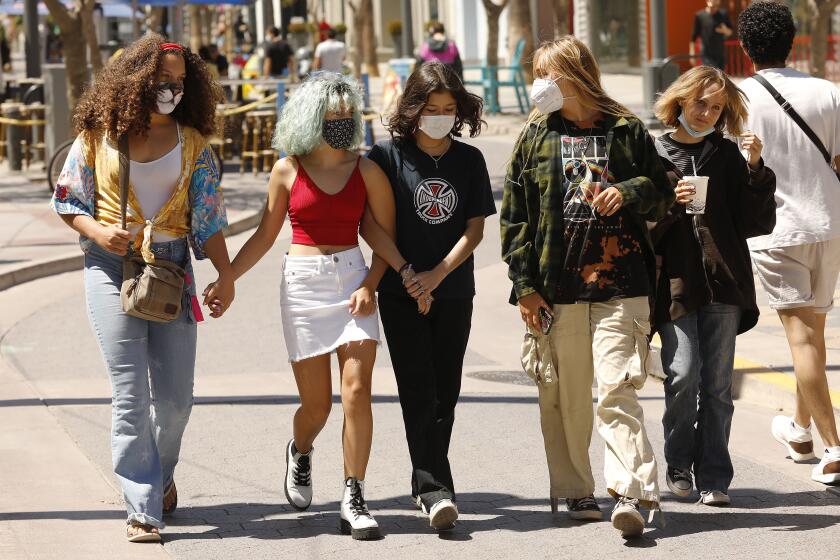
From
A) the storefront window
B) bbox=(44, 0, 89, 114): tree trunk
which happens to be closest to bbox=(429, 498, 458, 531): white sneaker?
bbox=(44, 0, 89, 114): tree trunk

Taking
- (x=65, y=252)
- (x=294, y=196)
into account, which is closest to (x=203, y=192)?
(x=294, y=196)

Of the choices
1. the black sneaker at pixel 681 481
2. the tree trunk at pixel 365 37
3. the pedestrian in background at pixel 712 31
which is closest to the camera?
the black sneaker at pixel 681 481

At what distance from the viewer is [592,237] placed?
5418mm

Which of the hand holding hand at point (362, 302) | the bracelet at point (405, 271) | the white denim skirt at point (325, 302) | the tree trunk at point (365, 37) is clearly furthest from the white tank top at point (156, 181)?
the tree trunk at point (365, 37)

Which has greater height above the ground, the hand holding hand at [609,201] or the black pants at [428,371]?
the hand holding hand at [609,201]

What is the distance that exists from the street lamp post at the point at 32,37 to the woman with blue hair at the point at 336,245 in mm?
17337

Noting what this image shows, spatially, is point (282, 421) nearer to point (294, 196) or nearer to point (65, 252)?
point (294, 196)

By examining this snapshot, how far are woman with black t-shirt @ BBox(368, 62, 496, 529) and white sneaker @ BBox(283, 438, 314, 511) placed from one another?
1.63 feet

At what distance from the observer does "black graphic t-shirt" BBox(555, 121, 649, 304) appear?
5.42 meters

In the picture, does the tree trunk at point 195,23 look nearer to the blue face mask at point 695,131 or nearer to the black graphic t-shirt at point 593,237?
the blue face mask at point 695,131

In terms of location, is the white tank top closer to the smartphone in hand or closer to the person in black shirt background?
the smartphone in hand

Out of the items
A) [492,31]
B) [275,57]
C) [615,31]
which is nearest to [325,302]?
[275,57]

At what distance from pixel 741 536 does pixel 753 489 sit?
72 cm

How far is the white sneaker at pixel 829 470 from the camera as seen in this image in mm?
6148
